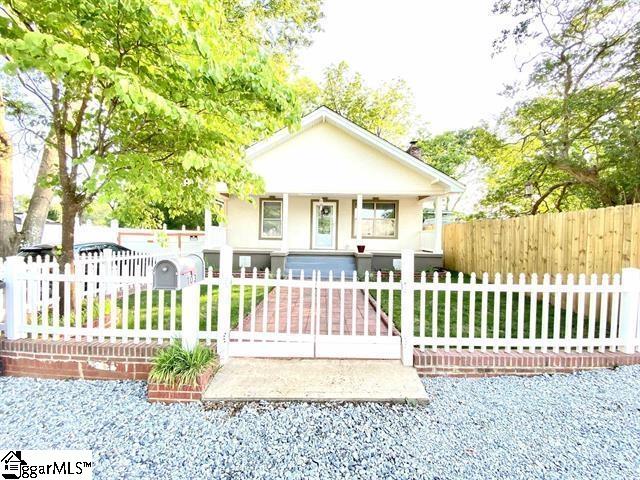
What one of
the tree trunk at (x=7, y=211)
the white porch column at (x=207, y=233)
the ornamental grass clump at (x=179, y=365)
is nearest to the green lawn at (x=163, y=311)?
the ornamental grass clump at (x=179, y=365)

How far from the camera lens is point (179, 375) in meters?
3.30

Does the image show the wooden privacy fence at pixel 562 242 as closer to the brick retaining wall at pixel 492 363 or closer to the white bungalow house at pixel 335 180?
the brick retaining wall at pixel 492 363

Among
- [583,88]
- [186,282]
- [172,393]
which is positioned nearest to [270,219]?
[186,282]

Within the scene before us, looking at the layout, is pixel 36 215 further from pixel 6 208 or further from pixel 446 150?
pixel 446 150

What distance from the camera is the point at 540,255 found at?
22.8 feet

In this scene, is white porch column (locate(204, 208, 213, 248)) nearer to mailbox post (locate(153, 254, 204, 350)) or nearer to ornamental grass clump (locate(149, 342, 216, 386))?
mailbox post (locate(153, 254, 204, 350))

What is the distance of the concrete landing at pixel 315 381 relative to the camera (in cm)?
327

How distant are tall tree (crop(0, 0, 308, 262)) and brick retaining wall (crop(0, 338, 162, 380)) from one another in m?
1.74

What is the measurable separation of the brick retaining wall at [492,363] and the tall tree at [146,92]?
3620 mm

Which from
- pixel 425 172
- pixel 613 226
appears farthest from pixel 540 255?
pixel 425 172

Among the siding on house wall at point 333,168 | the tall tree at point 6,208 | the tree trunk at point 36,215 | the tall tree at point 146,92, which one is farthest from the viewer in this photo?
the siding on house wall at point 333,168

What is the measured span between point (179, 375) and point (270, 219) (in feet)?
33.4

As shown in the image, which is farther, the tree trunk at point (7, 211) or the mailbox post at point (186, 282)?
the tree trunk at point (7, 211)

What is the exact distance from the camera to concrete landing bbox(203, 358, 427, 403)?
327 centimetres
